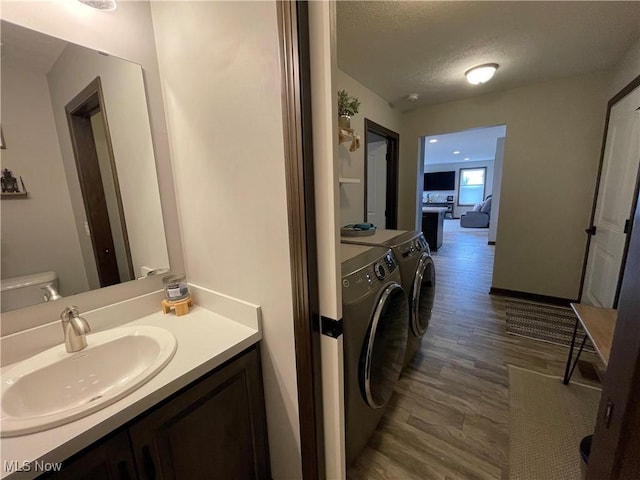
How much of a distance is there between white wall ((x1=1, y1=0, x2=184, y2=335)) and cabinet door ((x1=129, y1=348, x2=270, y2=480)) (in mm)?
603

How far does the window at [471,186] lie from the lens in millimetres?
9305

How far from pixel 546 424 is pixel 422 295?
920mm

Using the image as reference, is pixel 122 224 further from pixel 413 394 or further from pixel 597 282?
pixel 597 282

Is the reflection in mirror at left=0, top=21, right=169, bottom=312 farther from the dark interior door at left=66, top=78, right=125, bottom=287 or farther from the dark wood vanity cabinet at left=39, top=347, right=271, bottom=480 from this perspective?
the dark wood vanity cabinet at left=39, top=347, right=271, bottom=480

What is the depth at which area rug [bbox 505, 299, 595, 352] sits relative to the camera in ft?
7.31

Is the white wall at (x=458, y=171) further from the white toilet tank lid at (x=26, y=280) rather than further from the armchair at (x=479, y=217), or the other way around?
the white toilet tank lid at (x=26, y=280)

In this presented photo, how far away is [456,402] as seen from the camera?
1.59 metres

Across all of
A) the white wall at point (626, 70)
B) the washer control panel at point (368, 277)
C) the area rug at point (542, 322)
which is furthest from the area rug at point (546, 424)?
the white wall at point (626, 70)

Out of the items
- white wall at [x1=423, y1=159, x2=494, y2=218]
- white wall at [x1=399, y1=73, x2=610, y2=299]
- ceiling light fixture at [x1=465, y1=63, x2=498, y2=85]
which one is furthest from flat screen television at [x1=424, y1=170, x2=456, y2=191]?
ceiling light fixture at [x1=465, y1=63, x2=498, y2=85]

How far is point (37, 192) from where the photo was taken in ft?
3.00

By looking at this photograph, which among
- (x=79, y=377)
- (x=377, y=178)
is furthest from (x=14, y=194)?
(x=377, y=178)

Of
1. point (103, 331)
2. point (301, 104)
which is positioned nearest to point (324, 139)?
point (301, 104)

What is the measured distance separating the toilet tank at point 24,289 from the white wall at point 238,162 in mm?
500

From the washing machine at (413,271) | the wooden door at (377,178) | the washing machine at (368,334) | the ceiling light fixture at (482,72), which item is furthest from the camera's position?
the wooden door at (377,178)
